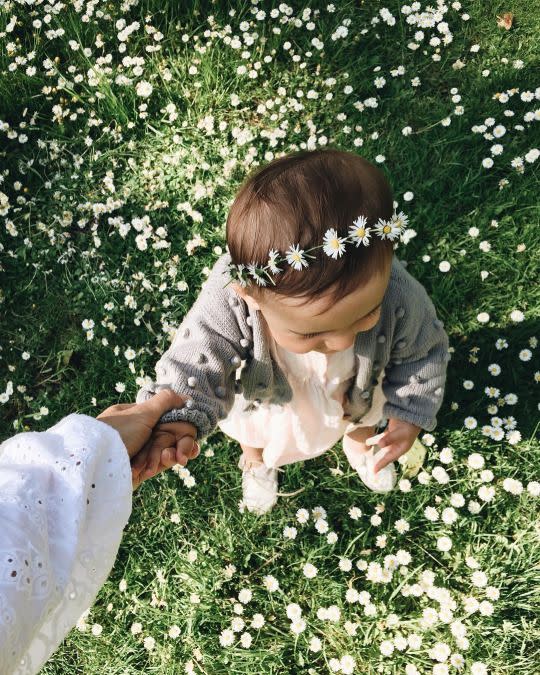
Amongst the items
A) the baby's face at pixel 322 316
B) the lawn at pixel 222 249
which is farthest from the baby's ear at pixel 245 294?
the lawn at pixel 222 249

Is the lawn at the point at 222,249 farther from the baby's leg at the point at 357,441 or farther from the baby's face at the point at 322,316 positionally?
the baby's face at the point at 322,316

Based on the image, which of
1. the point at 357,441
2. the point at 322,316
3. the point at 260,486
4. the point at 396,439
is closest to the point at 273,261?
the point at 322,316

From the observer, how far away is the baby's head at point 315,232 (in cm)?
135

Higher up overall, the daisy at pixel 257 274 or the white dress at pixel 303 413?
the daisy at pixel 257 274

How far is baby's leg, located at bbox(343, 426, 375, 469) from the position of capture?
2365 mm

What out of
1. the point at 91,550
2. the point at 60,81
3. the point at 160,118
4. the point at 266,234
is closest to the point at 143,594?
the point at 91,550

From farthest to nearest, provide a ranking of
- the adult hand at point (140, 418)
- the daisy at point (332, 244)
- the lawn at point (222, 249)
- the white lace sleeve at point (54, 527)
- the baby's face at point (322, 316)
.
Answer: the lawn at point (222, 249)
the adult hand at point (140, 418)
the baby's face at point (322, 316)
the daisy at point (332, 244)
the white lace sleeve at point (54, 527)

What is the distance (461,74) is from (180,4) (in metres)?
1.55

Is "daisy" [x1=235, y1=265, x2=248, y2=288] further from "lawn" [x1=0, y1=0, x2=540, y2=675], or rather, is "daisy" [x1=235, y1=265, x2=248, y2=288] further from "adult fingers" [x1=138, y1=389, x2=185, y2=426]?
"lawn" [x1=0, y1=0, x2=540, y2=675]

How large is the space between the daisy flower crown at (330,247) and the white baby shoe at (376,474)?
3.80 ft

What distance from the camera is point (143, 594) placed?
241 centimetres

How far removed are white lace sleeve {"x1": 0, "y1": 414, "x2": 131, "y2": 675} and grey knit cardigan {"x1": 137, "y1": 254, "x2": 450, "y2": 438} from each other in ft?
1.08

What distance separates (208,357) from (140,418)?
0.81 ft

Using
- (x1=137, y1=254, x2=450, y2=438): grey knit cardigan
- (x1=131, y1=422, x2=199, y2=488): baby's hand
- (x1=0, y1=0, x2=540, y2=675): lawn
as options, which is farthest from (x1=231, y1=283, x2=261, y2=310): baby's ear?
(x1=0, y1=0, x2=540, y2=675): lawn
